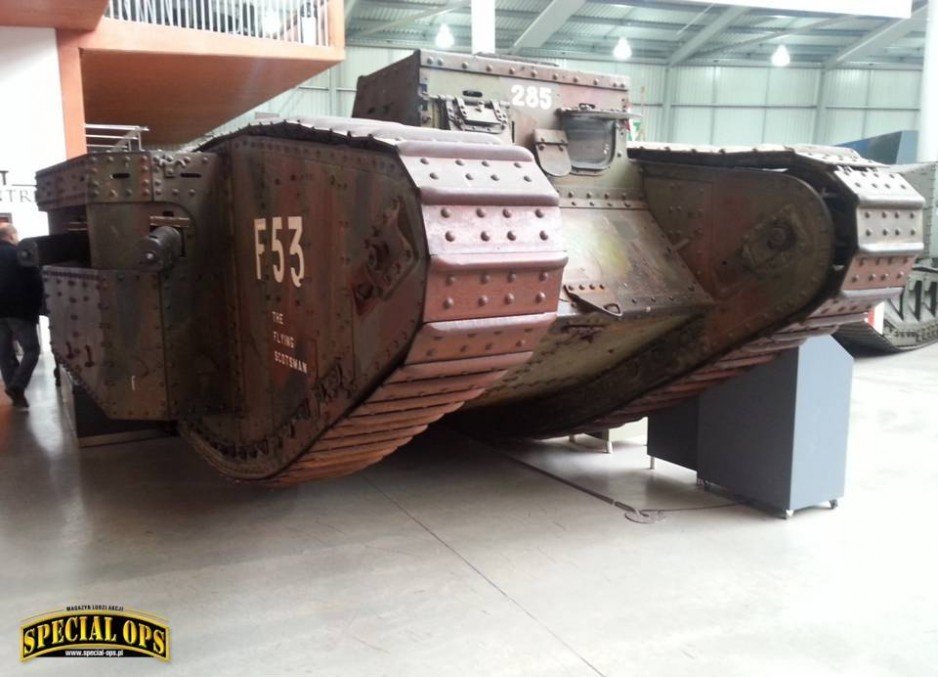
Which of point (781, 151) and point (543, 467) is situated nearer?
point (781, 151)

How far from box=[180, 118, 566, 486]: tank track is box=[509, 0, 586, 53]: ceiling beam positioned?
58.7ft

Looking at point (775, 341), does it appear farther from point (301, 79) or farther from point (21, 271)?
point (301, 79)

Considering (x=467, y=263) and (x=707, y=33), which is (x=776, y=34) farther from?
(x=467, y=263)

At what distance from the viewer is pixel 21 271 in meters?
6.90

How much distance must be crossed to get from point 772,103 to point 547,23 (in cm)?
916

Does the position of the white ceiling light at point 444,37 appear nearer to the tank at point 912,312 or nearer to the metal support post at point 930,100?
the metal support post at point 930,100

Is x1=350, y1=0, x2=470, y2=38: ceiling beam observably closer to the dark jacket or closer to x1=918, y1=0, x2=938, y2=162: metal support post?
x1=918, y1=0, x2=938, y2=162: metal support post

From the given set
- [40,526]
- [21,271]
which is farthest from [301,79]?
[40,526]

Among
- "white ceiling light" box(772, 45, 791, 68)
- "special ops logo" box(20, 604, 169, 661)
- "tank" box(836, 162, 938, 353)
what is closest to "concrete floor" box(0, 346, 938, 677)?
"special ops logo" box(20, 604, 169, 661)

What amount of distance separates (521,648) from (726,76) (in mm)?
25180

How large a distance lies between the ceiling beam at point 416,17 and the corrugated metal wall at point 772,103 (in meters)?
8.17

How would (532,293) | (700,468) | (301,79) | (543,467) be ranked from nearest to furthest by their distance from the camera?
(532,293), (700,468), (543,467), (301,79)

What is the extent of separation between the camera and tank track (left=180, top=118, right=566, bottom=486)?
266 centimetres

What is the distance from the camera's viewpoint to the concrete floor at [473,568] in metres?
3.10
